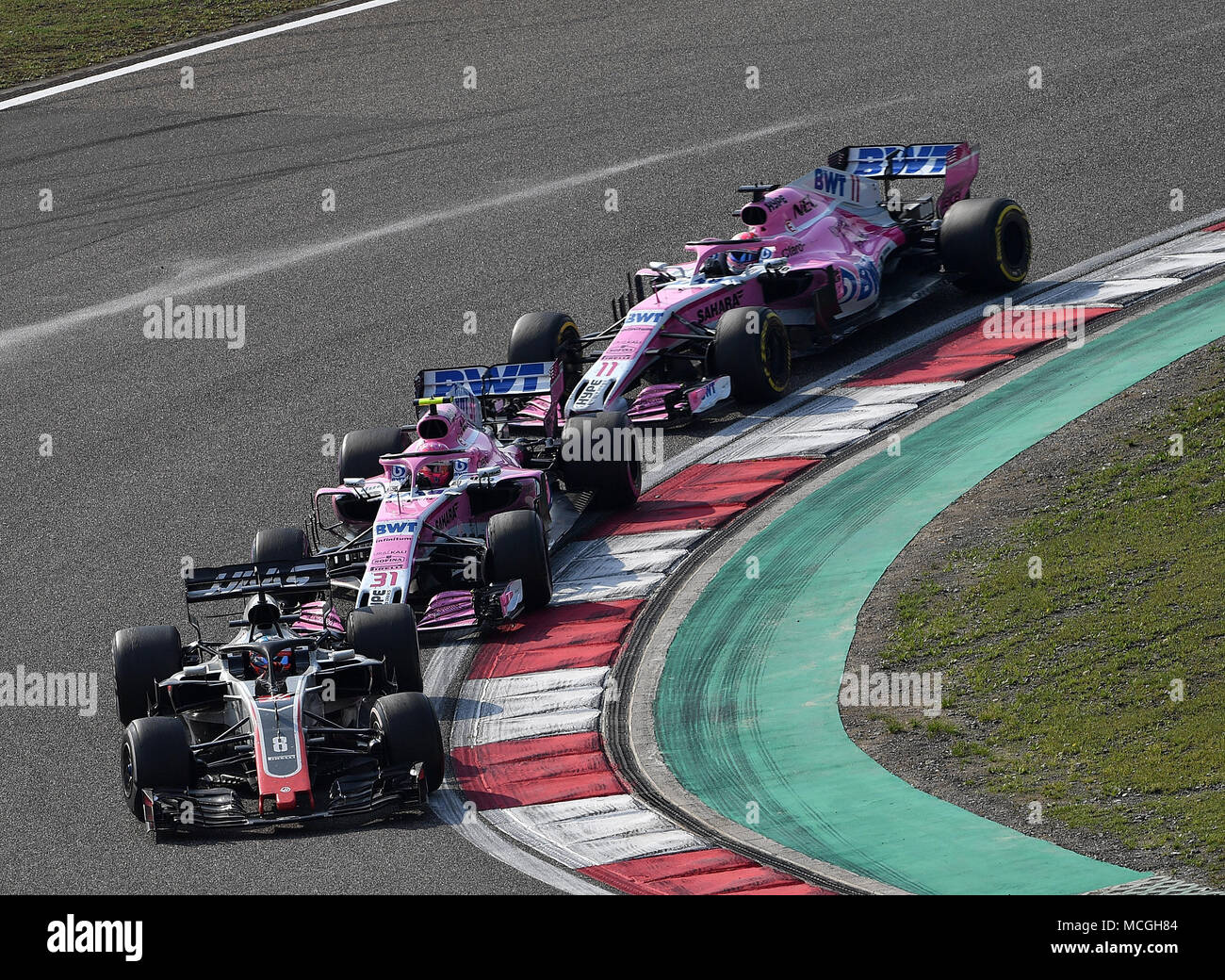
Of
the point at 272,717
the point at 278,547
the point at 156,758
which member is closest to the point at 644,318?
the point at 278,547

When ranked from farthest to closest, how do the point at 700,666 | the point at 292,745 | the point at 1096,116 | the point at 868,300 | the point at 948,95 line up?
the point at 948,95, the point at 1096,116, the point at 868,300, the point at 700,666, the point at 292,745

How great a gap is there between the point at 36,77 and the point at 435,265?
12.1 metres

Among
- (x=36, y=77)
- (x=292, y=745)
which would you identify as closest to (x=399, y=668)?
(x=292, y=745)

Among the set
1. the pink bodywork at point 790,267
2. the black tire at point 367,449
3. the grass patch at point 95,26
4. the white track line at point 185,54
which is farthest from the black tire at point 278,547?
the grass patch at point 95,26

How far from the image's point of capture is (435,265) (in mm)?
24469

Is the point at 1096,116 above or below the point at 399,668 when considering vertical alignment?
above

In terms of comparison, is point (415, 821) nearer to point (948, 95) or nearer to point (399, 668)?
point (399, 668)

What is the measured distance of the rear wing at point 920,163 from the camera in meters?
21.6

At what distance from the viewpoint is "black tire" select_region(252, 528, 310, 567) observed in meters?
15.1

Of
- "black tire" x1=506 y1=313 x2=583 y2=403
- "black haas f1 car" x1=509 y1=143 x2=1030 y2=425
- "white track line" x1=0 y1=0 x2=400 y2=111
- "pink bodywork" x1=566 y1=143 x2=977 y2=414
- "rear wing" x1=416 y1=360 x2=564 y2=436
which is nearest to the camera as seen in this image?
"rear wing" x1=416 y1=360 x2=564 y2=436

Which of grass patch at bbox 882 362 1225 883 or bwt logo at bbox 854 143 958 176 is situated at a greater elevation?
bwt logo at bbox 854 143 958 176

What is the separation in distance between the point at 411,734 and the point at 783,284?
9.41 m

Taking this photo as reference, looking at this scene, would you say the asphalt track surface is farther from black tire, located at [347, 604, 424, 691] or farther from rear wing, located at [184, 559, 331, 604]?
black tire, located at [347, 604, 424, 691]

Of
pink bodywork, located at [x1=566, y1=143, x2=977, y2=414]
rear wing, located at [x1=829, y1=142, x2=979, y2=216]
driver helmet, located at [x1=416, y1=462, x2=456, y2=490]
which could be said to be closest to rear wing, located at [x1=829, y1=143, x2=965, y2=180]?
rear wing, located at [x1=829, y1=142, x2=979, y2=216]
